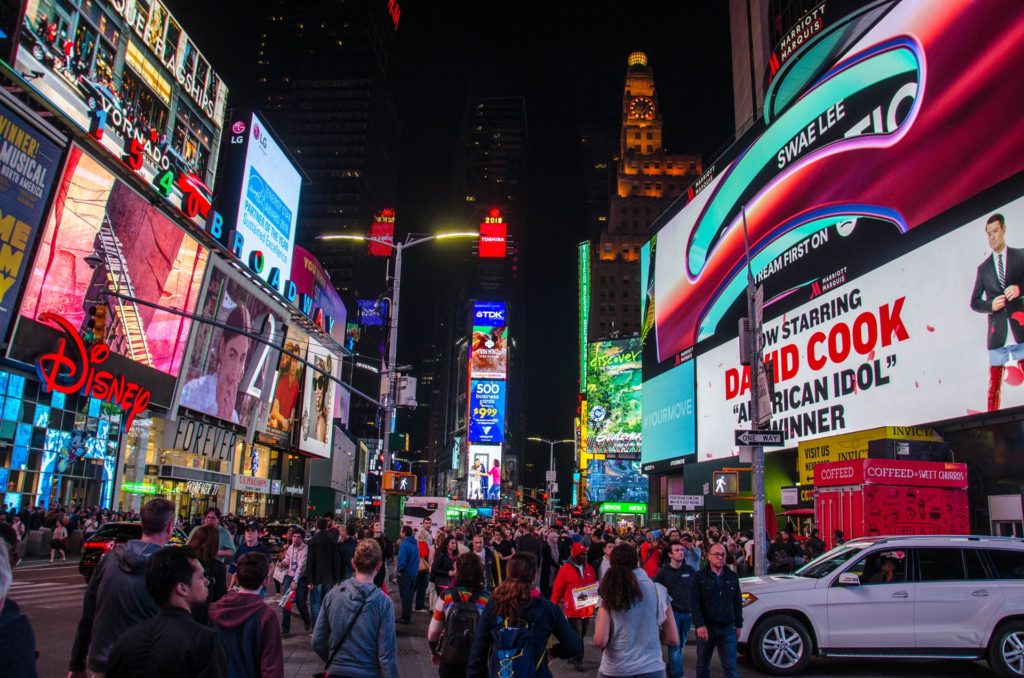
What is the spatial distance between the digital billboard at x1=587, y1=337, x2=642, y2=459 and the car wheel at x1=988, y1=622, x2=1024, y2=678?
75.3m

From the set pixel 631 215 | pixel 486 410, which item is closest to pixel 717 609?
pixel 486 410

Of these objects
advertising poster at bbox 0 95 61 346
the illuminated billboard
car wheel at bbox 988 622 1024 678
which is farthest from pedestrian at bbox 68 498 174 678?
advertising poster at bbox 0 95 61 346

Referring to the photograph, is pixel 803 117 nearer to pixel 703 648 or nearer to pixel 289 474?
pixel 703 648

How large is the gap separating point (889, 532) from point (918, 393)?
385 inches

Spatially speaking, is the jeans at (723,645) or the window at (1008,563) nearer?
the jeans at (723,645)

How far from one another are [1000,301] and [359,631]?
81.3ft

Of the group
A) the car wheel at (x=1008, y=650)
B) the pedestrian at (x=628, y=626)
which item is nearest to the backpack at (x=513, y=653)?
the pedestrian at (x=628, y=626)

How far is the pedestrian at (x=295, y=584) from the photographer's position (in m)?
13.5

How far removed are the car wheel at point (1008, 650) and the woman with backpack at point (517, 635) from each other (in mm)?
8813

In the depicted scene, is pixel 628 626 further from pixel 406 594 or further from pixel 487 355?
pixel 487 355

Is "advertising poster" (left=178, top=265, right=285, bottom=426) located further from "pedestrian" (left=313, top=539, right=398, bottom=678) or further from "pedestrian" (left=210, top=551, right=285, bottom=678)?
"pedestrian" (left=210, top=551, right=285, bottom=678)

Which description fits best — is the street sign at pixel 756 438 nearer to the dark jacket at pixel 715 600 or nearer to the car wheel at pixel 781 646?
the car wheel at pixel 781 646

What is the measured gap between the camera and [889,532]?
19609mm

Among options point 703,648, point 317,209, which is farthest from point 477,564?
point 317,209
